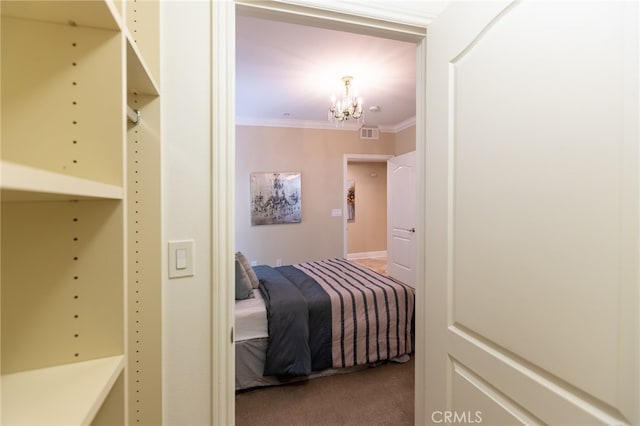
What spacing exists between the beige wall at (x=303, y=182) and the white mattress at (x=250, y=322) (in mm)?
2436

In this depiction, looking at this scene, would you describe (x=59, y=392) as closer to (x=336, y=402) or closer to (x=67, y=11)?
(x=67, y=11)

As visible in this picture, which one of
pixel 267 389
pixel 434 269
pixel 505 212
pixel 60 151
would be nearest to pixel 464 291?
pixel 434 269

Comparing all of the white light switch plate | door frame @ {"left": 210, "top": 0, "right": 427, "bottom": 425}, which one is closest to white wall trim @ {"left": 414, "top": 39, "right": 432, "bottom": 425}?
door frame @ {"left": 210, "top": 0, "right": 427, "bottom": 425}

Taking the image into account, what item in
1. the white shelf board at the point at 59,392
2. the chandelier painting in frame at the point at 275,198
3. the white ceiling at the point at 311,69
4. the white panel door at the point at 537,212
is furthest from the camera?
the chandelier painting in frame at the point at 275,198

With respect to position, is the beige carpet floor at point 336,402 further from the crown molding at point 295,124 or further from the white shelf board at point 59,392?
the crown molding at point 295,124

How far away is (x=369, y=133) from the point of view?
5.14m

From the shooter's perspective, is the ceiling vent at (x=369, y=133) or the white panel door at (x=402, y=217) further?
the ceiling vent at (x=369, y=133)

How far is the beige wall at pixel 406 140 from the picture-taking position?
15.7ft

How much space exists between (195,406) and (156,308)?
376 millimetres

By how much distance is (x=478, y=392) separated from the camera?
3.07 ft

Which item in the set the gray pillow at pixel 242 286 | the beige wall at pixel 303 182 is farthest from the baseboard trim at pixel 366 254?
the gray pillow at pixel 242 286

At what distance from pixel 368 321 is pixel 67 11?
2.45 m

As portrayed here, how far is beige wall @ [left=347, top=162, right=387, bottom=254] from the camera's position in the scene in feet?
23.1

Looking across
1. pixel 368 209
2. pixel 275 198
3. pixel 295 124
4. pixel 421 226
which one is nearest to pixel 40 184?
pixel 421 226
